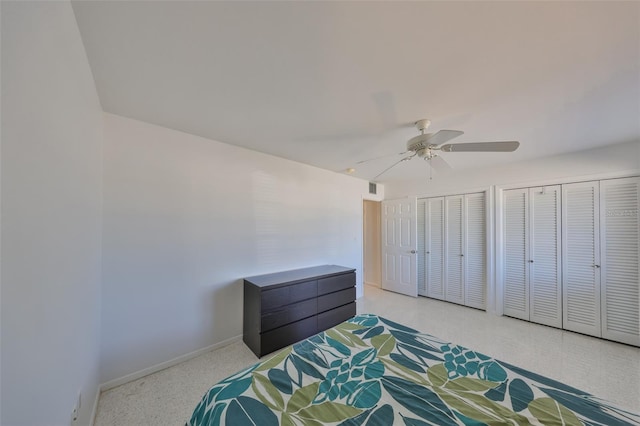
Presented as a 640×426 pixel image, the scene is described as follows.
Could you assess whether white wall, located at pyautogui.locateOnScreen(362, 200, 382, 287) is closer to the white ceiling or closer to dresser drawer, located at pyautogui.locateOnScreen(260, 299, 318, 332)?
dresser drawer, located at pyautogui.locateOnScreen(260, 299, 318, 332)

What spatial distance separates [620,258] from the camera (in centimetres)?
274

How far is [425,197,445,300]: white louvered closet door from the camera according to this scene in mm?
4289

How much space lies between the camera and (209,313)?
8.36 ft

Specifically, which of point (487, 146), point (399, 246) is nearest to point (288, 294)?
point (487, 146)

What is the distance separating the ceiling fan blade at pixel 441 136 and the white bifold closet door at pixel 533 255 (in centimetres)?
261

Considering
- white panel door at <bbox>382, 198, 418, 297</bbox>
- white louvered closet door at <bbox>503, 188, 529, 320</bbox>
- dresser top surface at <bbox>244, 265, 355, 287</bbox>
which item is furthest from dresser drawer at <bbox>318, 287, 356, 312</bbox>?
white louvered closet door at <bbox>503, 188, 529, 320</bbox>

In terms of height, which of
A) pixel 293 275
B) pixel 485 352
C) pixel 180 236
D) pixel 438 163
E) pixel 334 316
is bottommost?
pixel 485 352

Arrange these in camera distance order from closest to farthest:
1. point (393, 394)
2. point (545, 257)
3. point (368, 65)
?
point (393, 394)
point (368, 65)
point (545, 257)

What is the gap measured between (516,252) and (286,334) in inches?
142

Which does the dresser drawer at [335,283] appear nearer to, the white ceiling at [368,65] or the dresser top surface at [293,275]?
the dresser top surface at [293,275]

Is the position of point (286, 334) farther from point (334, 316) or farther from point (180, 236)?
point (180, 236)

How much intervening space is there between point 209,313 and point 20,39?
251 cm

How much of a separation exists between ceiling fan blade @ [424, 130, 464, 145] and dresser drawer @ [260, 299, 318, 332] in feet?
7.29

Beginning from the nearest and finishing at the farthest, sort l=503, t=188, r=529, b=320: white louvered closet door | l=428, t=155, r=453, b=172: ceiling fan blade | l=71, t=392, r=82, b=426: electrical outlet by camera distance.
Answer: l=71, t=392, r=82, b=426: electrical outlet, l=428, t=155, r=453, b=172: ceiling fan blade, l=503, t=188, r=529, b=320: white louvered closet door
